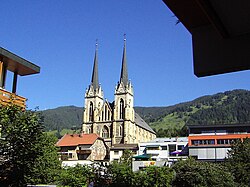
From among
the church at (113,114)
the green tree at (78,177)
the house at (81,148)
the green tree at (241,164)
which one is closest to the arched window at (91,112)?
the church at (113,114)

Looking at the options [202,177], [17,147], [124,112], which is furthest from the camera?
[124,112]

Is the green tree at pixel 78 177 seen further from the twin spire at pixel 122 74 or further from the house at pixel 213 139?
the twin spire at pixel 122 74

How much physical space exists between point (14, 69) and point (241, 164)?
21168 millimetres

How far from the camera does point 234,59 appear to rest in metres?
4.02

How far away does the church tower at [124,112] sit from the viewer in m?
80.9

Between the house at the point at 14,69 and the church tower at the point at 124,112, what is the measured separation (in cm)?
6345

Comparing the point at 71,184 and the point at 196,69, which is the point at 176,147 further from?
the point at 196,69

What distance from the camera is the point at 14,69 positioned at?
17.1 m

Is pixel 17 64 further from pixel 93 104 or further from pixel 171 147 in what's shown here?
pixel 93 104

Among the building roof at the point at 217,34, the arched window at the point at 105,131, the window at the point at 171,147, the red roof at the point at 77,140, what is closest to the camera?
the building roof at the point at 217,34

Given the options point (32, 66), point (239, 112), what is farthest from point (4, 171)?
point (239, 112)

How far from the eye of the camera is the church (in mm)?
81706

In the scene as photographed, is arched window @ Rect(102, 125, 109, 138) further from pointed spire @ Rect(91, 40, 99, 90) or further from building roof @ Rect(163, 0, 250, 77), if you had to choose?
building roof @ Rect(163, 0, 250, 77)

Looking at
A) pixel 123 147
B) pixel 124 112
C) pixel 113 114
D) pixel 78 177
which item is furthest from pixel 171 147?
pixel 78 177
